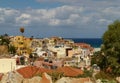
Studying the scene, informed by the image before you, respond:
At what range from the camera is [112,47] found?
34.6m

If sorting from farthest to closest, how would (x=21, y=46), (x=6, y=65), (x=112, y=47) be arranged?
1. (x=21, y=46)
2. (x=6, y=65)
3. (x=112, y=47)

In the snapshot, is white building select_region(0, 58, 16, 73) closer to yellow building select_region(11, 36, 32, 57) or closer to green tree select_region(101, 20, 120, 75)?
green tree select_region(101, 20, 120, 75)

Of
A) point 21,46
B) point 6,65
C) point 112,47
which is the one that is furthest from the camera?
point 21,46

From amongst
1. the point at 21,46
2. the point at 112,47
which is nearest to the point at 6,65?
the point at 112,47

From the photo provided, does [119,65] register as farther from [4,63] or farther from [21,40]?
[21,40]

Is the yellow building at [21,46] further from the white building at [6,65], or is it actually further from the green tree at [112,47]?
the green tree at [112,47]

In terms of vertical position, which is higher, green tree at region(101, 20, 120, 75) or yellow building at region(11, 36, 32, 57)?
green tree at region(101, 20, 120, 75)

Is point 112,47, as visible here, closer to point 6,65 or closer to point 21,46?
point 6,65

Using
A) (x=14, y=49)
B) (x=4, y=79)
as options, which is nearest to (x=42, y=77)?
(x=4, y=79)

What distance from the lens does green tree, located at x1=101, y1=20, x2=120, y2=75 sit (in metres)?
33.7

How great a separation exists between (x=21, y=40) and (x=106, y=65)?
4564 cm

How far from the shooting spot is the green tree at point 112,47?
33656 mm

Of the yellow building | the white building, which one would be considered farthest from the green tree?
the yellow building

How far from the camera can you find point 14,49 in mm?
73062
